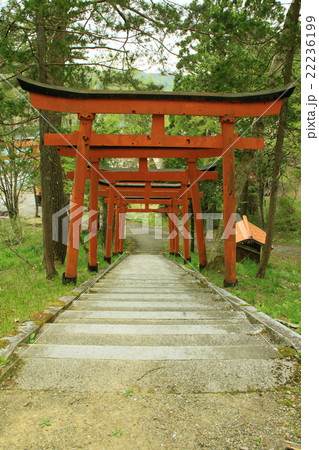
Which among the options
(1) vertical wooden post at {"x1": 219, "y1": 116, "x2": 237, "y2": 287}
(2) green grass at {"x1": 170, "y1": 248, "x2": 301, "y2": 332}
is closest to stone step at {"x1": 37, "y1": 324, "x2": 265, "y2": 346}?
(2) green grass at {"x1": 170, "y1": 248, "x2": 301, "y2": 332}

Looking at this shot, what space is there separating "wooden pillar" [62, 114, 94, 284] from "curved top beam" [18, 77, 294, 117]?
267 mm

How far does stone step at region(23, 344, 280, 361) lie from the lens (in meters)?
2.68

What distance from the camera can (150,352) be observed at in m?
2.76

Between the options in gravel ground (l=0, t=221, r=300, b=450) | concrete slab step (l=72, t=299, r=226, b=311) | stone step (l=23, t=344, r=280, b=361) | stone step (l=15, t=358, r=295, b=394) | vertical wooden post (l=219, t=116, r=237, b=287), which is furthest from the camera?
vertical wooden post (l=219, t=116, r=237, b=287)

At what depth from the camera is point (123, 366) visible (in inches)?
100.0

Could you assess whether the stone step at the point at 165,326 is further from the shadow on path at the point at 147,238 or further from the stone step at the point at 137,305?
the shadow on path at the point at 147,238

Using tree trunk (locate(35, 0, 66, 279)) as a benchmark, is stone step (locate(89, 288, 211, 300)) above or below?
below

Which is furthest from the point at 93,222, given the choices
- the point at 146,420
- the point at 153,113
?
the point at 146,420

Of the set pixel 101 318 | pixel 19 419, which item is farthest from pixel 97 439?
pixel 101 318

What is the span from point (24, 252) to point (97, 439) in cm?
1169

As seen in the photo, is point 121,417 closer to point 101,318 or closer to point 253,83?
point 101,318

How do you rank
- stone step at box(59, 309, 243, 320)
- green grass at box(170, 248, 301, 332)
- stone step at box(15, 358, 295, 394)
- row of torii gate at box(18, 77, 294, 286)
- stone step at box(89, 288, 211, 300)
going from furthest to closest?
row of torii gate at box(18, 77, 294, 286) < stone step at box(89, 288, 211, 300) < green grass at box(170, 248, 301, 332) < stone step at box(59, 309, 243, 320) < stone step at box(15, 358, 295, 394)

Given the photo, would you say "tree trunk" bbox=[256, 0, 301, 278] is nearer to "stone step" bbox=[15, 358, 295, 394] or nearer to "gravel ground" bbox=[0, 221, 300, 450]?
"stone step" bbox=[15, 358, 295, 394]

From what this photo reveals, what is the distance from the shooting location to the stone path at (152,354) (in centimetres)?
233
